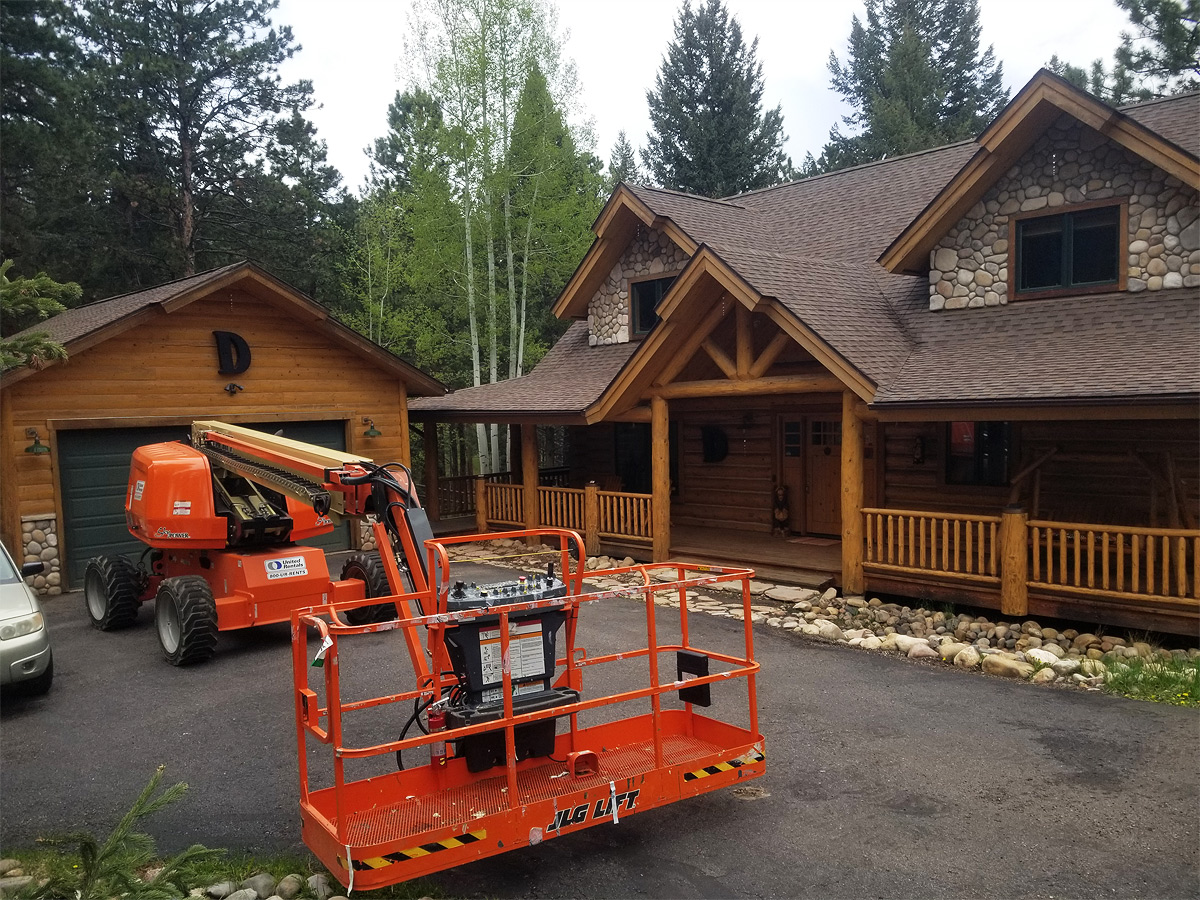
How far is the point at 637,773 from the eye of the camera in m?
5.57

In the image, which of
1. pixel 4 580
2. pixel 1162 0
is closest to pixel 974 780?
pixel 4 580

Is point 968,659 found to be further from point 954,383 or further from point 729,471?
point 729,471

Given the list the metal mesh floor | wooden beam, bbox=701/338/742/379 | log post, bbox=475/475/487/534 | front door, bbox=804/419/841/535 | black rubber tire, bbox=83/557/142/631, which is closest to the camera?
the metal mesh floor

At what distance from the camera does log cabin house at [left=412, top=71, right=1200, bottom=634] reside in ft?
33.7

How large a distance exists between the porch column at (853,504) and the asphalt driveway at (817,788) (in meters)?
2.36

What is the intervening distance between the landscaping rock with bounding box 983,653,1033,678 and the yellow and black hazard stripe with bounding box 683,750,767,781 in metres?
4.26

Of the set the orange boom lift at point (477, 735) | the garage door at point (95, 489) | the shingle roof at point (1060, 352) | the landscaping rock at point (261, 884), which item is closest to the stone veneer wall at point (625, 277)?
the shingle roof at point (1060, 352)

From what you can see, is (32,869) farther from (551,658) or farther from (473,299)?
(473,299)

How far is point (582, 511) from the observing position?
636 inches

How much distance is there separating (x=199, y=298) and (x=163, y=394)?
5.39 feet

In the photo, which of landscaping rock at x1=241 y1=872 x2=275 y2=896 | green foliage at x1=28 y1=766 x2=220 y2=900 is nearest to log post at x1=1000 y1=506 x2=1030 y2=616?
landscaping rock at x1=241 y1=872 x2=275 y2=896

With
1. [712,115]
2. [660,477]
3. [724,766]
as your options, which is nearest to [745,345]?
[660,477]

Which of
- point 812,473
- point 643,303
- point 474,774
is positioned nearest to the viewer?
point 474,774

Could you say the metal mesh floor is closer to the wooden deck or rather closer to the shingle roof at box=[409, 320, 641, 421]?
the wooden deck
